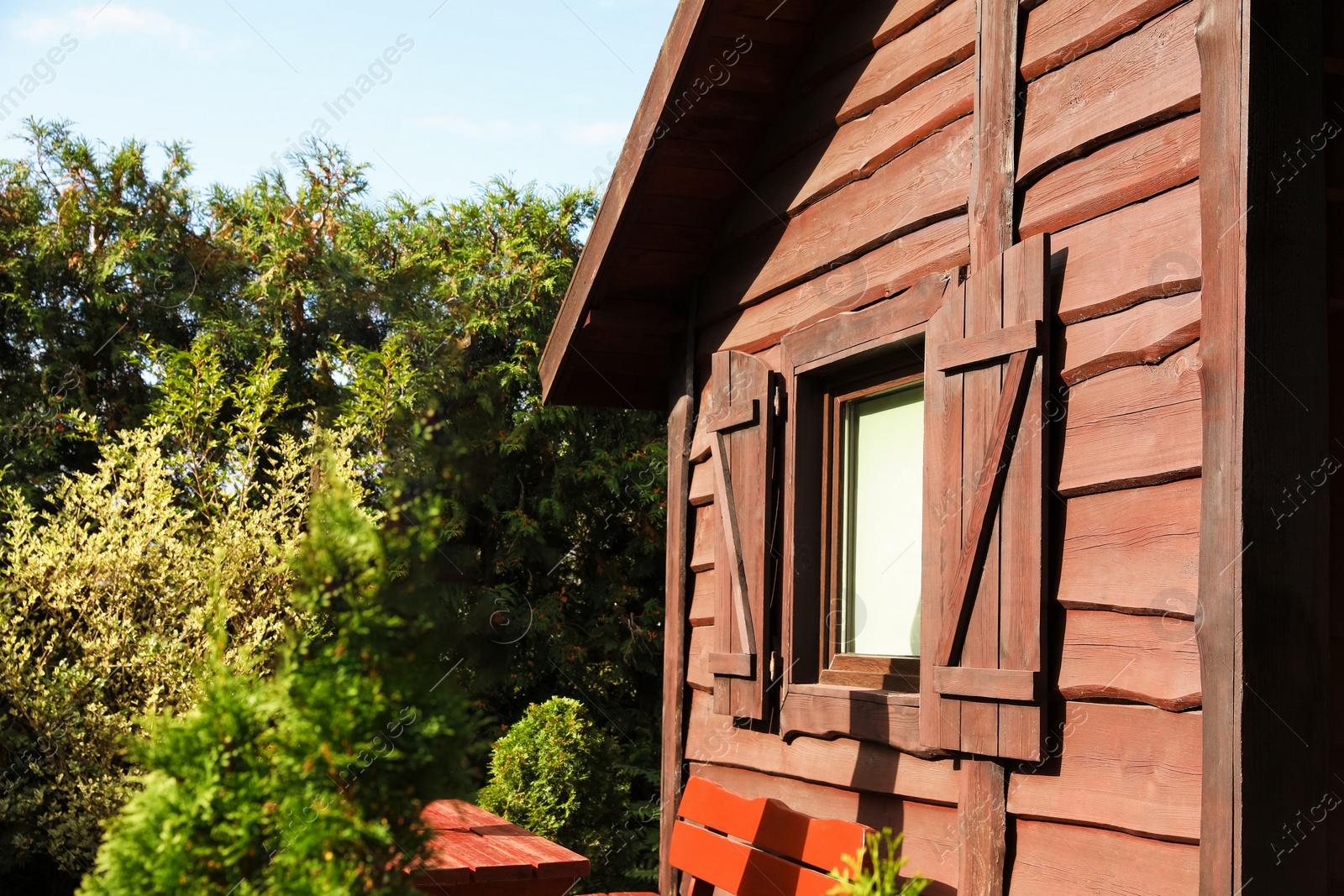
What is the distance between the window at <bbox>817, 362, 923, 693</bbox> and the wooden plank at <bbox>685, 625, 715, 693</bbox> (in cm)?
84

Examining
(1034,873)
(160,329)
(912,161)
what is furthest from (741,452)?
(160,329)

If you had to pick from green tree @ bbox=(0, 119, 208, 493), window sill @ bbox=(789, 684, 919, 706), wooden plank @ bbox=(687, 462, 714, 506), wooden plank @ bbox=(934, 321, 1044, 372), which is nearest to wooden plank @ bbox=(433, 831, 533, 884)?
window sill @ bbox=(789, 684, 919, 706)

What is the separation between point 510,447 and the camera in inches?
384

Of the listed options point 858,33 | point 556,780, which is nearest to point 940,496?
point 858,33

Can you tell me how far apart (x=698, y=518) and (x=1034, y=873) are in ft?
8.13

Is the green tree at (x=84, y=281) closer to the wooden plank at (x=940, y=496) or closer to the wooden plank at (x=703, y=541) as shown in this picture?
the wooden plank at (x=703, y=541)

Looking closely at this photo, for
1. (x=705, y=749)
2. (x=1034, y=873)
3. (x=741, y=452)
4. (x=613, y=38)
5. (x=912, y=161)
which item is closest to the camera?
(x=1034, y=873)

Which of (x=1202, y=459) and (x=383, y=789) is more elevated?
(x=1202, y=459)

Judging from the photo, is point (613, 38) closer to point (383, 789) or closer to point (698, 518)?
point (698, 518)

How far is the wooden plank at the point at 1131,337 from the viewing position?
2568 mm

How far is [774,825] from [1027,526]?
150 cm

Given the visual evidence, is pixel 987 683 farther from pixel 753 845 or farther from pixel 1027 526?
pixel 753 845

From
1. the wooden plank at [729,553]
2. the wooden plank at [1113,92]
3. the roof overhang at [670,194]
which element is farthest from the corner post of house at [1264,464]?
the roof overhang at [670,194]

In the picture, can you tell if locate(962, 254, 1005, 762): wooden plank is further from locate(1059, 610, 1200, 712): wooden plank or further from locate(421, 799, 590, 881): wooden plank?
locate(421, 799, 590, 881): wooden plank
